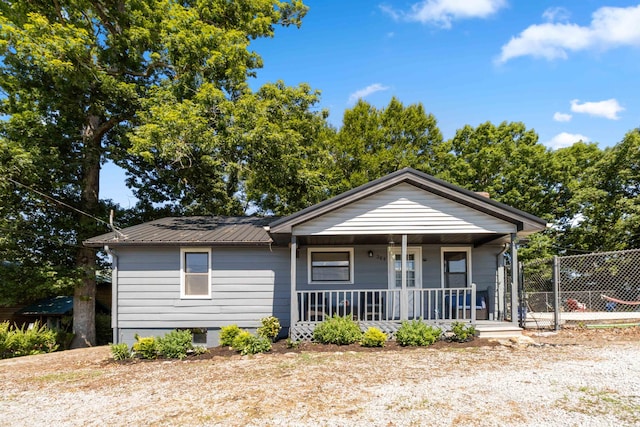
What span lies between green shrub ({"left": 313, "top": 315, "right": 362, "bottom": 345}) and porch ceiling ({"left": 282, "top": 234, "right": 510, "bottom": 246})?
209 cm

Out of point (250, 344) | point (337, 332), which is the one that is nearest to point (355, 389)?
point (337, 332)

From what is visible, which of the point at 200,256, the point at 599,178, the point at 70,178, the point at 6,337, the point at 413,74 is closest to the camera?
the point at 200,256

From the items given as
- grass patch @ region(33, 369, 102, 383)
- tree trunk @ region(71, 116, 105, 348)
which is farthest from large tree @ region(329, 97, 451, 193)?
grass patch @ region(33, 369, 102, 383)

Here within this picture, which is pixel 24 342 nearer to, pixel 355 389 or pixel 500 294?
pixel 355 389

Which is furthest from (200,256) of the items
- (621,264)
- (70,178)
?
(621,264)

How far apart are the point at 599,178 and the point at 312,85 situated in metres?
18.5

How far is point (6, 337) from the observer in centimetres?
1157

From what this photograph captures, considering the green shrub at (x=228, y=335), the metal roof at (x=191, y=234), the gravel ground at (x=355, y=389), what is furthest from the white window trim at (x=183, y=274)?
the gravel ground at (x=355, y=389)

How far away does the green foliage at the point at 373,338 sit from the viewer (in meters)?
8.71

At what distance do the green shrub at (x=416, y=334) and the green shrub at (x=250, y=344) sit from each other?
299 cm

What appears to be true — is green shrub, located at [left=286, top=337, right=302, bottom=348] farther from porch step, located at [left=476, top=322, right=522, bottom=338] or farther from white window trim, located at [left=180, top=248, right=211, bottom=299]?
porch step, located at [left=476, top=322, right=522, bottom=338]

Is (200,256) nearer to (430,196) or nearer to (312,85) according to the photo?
(430,196)

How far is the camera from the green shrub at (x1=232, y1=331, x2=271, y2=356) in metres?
8.75

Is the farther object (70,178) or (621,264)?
(621,264)
